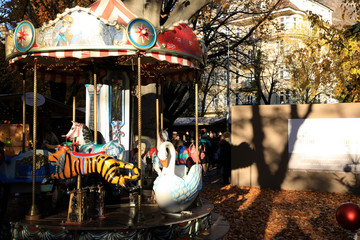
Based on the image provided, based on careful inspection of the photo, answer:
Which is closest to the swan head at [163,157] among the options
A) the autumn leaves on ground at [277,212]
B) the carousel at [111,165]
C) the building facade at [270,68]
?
the carousel at [111,165]

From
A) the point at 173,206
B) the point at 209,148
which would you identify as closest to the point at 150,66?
the point at 173,206

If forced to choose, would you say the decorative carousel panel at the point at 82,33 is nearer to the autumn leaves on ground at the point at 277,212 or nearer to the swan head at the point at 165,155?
the swan head at the point at 165,155

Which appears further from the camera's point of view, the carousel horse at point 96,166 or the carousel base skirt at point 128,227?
the carousel horse at point 96,166

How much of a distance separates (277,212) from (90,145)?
230 inches

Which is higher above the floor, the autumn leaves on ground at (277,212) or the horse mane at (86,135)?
the horse mane at (86,135)

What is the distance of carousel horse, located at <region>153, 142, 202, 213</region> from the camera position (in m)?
6.26

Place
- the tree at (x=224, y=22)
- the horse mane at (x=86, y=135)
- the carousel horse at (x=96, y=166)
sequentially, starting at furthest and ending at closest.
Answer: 1. the tree at (x=224, y=22)
2. the horse mane at (x=86, y=135)
3. the carousel horse at (x=96, y=166)

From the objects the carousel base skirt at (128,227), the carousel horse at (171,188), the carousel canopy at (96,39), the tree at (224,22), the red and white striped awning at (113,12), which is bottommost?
the carousel base skirt at (128,227)

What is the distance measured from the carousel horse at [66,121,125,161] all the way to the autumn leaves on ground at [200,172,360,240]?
3139 mm

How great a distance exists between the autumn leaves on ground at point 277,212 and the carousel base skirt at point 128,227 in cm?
196

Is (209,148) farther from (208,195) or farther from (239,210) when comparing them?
(239,210)

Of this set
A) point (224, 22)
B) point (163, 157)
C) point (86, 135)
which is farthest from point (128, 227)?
point (224, 22)

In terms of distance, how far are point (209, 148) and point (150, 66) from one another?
37.2 ft

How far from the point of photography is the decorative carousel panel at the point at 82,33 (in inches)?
246
